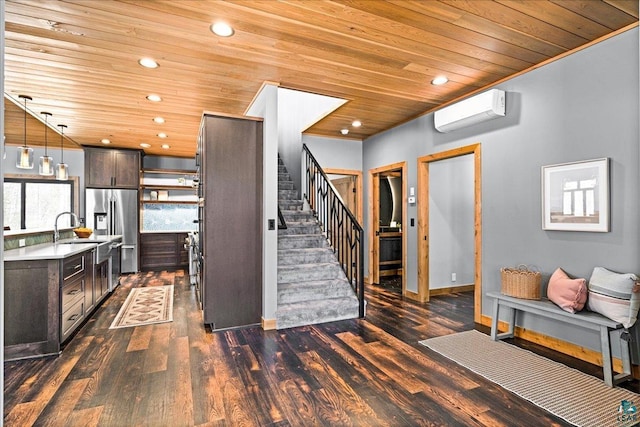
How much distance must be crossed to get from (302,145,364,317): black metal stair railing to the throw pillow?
7.42ft

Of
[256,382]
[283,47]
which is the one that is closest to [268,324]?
[256,382]

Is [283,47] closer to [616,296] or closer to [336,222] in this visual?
[336,222]

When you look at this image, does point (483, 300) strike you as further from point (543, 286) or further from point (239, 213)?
point (239, 213)

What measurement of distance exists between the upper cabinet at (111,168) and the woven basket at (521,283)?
6.99 meters

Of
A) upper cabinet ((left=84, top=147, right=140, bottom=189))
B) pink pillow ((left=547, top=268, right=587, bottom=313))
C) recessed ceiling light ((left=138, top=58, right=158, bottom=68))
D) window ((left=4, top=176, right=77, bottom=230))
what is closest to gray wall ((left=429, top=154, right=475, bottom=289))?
pink pillow ((left=547, top=268, right=587, bottom=313))

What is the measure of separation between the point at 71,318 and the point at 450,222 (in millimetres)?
5058

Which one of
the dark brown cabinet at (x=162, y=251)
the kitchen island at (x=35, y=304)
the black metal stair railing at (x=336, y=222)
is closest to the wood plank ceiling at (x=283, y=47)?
the black metal stair railing at (x=336, y=222)

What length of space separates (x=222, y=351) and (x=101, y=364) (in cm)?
96

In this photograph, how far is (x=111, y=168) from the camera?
707cm

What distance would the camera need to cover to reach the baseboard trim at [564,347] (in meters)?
2.73

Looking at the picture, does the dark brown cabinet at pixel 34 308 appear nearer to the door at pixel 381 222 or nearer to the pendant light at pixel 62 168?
the pendant light at pixel 62 168

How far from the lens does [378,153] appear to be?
5.93m

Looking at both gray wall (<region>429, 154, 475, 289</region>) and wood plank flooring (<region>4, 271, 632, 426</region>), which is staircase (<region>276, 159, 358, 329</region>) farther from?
gray wall (<region>429, 154, 475, 289</region>)

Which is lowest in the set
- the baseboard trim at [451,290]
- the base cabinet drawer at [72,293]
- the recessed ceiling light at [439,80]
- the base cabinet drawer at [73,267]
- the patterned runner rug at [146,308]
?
the patterned runner rug at [146,308]
